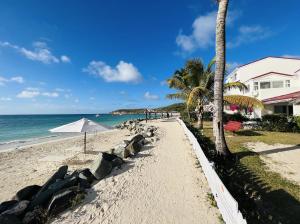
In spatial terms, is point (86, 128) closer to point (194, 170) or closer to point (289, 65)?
point (194, 170)

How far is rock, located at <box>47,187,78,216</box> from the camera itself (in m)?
4.84

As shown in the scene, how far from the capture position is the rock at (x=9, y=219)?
4164 millimetres

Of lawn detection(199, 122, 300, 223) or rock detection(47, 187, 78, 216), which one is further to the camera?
rock detection(47, 187, 78, 216)

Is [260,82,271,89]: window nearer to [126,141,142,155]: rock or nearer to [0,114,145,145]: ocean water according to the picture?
[126,141,142,155]: rock

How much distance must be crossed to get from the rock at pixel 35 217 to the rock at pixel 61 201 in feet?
0.53

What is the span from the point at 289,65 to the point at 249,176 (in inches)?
1070

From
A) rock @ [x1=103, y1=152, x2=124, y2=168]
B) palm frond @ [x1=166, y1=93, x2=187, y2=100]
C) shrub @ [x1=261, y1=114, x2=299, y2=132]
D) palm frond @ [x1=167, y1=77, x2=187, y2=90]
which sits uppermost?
palm frond @ [x1=167, y1=77, x2=187, y2=90]

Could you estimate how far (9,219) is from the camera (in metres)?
4.24

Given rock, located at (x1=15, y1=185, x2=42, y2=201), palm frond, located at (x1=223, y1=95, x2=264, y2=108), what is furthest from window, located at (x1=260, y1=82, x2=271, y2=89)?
rock, located at (x1=15, y1=185, x2=42, y2=201)

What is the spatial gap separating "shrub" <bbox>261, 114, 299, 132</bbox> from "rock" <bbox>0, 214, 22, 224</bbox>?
66.7 ft

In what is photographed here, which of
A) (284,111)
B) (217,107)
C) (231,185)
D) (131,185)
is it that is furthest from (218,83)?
(284,111)

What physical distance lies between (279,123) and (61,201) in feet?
64.5

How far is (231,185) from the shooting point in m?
5.66

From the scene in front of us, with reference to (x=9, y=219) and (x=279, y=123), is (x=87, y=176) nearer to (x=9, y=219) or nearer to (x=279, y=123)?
(x=9, y=219)
